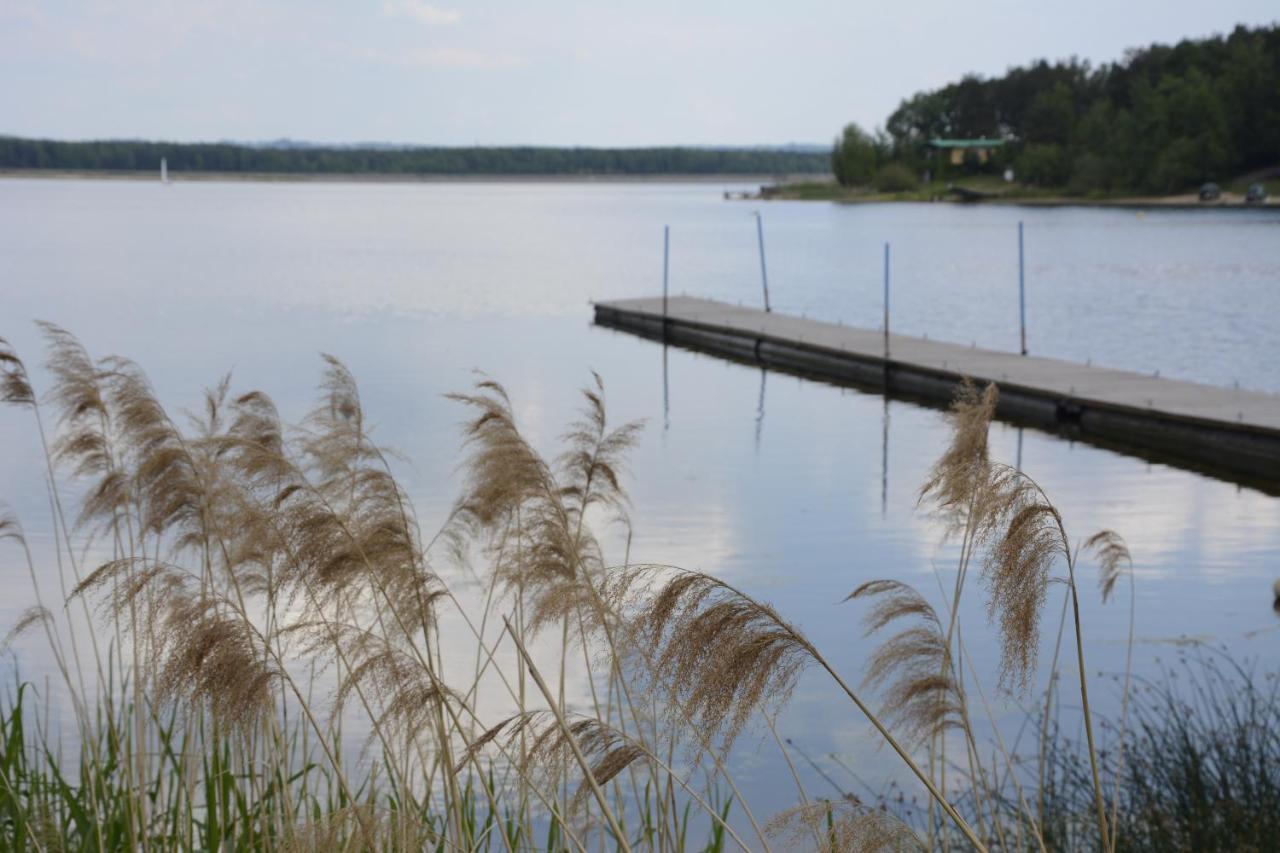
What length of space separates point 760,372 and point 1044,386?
206 inches

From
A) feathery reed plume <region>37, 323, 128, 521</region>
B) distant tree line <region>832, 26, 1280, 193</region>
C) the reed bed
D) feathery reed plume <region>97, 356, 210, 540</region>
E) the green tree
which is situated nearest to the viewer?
the reed bed

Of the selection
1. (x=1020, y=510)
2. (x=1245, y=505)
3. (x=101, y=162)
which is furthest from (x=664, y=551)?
(x=101, y=162)

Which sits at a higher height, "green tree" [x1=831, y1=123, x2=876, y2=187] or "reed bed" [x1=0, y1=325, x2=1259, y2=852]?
"green tree" [x1=831, y1=123, x2=876, y2=187]

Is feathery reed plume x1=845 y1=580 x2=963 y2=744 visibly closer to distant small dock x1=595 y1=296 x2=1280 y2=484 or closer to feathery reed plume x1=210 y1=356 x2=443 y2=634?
feathery reed plume x1=210 y1=356 x2=443 y2=634

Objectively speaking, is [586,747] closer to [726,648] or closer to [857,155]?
[726,648]

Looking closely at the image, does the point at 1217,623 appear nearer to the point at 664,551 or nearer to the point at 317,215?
the point at 664,551

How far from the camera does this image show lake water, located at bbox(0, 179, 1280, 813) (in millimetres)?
9289

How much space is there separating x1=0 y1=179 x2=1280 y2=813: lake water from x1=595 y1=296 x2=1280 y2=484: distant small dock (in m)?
0.45

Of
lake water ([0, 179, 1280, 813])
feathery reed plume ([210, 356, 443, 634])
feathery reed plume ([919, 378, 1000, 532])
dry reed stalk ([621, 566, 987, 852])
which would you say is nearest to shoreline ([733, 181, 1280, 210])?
lake water ([0, 179, 1280, 813])

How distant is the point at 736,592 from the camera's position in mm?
1672

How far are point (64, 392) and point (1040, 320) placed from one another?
2591 cm

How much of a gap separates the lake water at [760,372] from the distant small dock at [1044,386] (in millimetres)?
447

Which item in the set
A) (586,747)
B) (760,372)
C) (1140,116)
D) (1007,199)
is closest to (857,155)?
(1007,199)

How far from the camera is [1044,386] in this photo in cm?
1509
